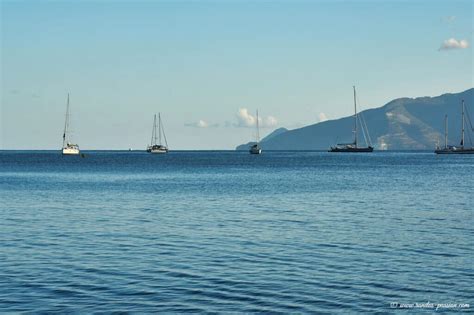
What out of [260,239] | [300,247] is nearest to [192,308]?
[300,247]

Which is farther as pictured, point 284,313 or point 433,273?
point 433,273

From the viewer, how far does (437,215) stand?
178ft

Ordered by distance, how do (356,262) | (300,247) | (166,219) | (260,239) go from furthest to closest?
(166,219)
(260,239)
(300,247)
(356,262)

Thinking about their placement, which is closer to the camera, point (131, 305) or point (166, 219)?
point (131, 305)

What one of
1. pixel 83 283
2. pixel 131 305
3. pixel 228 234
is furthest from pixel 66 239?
pixel 131 305

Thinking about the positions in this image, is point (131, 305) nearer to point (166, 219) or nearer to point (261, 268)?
point (261, 268)

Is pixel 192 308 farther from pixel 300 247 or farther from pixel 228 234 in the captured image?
pixel 228 234

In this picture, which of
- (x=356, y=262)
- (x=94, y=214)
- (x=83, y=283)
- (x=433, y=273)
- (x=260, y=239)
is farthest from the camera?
(x=94, y=214)

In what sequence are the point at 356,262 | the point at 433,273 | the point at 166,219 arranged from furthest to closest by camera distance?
the point at 166,219 → the point at 356,262 → the point at 433,273

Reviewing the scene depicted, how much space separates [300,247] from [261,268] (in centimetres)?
674

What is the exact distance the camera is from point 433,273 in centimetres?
2912

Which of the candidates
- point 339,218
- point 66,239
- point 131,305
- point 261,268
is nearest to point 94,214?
point 66,239

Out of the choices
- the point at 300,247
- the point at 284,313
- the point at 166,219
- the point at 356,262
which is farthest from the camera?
the point at 166,219

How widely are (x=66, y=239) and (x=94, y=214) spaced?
54.6 ft
